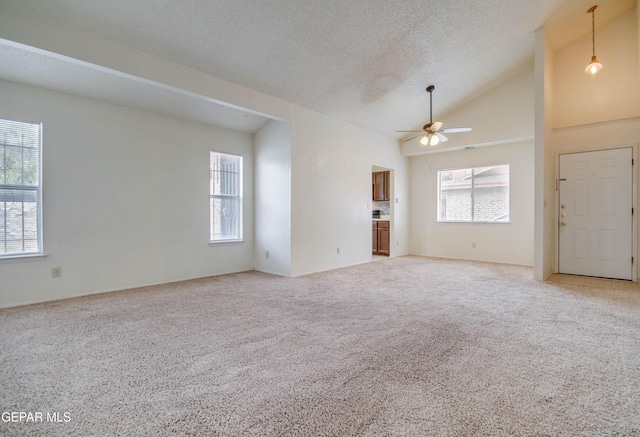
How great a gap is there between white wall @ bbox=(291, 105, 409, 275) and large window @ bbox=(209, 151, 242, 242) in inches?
49.8

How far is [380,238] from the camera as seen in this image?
27.7 feet

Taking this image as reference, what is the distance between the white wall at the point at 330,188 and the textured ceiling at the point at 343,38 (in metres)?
0.49

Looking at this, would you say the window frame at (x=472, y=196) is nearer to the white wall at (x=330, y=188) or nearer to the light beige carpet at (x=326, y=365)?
the white wall at (x=330, y=188)

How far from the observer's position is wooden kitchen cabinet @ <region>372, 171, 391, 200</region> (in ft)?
27.1

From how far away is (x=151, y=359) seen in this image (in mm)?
2461

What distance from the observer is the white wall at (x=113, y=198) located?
13.4 ft

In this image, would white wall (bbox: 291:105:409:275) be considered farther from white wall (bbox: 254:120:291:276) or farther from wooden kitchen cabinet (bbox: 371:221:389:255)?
wooden kitchen cabinet (bbox: 371:221:389:255)

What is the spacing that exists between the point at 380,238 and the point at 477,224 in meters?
2.32

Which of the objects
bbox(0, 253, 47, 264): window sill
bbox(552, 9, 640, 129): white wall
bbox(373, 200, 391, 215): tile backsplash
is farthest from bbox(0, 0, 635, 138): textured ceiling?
bbox(373, 200, 391, 215): tile backsplash

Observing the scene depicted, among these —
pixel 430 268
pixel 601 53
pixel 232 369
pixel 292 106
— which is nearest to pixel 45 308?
pixel 232 369

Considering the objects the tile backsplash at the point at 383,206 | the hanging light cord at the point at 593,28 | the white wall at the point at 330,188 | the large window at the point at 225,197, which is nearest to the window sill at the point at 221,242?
the large window at the point at 225,197

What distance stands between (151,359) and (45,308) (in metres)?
2.34

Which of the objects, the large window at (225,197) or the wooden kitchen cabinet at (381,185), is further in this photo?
the wooden kitchen cabinet at (381,185)

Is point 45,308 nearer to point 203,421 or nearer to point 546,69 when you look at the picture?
point 203,421
